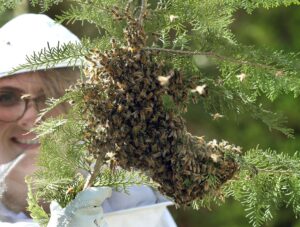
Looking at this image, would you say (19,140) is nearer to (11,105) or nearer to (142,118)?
(11,105)

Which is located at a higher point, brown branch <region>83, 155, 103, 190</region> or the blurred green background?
brown branch <region>83, 155, 103, 190</region>

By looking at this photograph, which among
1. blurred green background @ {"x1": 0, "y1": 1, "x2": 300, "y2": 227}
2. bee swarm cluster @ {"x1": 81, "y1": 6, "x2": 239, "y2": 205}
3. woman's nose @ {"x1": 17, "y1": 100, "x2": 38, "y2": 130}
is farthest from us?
blurred green background @ {"x1": 0, "y1": 1, "x2": 300, "y2": 227}

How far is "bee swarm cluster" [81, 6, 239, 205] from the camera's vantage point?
158 centimetres

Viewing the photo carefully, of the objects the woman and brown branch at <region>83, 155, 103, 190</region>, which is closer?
brown branch at <region>83, 155, 103, 190</region>

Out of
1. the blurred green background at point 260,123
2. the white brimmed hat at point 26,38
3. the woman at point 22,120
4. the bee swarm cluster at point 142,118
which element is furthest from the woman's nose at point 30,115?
the blurred green background at point 260,123

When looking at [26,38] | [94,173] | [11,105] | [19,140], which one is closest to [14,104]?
[11,105]

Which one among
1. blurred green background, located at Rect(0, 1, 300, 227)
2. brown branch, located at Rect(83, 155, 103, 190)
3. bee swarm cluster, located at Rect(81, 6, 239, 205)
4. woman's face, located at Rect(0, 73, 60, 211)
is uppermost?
bee swarm cluster, located at Rect(81, 6, 239, 205)

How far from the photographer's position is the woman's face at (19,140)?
8.68 ft

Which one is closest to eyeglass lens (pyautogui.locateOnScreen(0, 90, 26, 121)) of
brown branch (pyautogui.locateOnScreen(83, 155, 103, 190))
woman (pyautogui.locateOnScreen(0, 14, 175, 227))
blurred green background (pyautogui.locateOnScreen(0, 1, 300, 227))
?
woman (pyautogui.locateOnScreen(0, 14, 175, 227))

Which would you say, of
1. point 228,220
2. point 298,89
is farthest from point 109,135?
point 228,220

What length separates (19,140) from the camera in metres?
2.70

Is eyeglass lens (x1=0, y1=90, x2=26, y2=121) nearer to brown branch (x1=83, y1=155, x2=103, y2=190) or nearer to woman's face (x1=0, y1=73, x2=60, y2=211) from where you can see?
woman's face (x1=0, y1=73, x2=60, y2=211)

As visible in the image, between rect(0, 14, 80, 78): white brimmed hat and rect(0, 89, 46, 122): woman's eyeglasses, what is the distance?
86 mm

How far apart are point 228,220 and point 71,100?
2.78 metres
